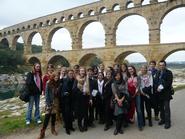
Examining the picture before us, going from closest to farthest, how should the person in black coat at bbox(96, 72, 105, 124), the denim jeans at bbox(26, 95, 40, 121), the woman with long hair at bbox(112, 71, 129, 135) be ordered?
1. the woman with long hair at bbox(112, 71, 129, 135)
2. the person in black coat at bbox(96, 72, 105, 124)
3. the denim jeans at bbox(26, 95, 40, 121)

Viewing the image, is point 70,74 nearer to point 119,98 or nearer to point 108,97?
point 108,97

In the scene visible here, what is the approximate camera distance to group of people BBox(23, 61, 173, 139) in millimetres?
9227

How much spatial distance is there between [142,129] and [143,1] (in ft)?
90.8

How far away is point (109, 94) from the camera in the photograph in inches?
378

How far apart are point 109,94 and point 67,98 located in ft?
4.01

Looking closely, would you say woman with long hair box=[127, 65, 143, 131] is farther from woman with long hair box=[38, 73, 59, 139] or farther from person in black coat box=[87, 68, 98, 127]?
woman with long hair box=[38, 73, 59, 139]

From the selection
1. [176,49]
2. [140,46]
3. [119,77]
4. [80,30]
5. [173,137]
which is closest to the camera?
[173,137]

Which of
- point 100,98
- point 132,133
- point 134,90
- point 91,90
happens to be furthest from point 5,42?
point 132,133

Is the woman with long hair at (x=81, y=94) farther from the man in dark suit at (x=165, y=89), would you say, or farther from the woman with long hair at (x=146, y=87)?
the man in dark suit at (x=165, y=89)

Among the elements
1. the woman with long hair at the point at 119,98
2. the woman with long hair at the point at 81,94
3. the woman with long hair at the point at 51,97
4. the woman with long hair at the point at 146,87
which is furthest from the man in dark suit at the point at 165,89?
the woman with long hair at the point at 51,97

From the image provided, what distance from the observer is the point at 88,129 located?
974 cm

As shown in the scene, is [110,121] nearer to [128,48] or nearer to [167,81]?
[167,81]

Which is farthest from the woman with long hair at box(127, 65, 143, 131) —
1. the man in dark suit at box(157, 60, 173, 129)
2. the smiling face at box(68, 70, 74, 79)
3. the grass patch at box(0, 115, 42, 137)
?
the grass patch at box(0, 115, 42, 137)

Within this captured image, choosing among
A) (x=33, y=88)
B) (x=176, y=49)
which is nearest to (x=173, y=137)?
(x=33, y=88)
